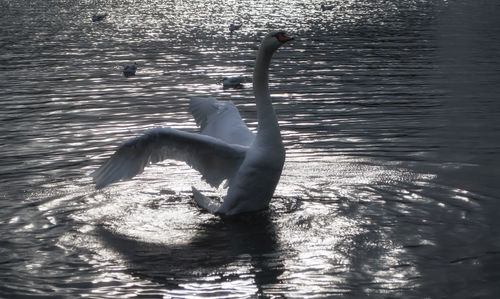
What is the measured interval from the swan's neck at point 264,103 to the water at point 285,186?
1.26 metres

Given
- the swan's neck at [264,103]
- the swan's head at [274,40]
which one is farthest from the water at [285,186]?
the swan's head at [274,40]

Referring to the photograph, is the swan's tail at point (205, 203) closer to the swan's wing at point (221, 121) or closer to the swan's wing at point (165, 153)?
the swan's wing at point (165, 153)

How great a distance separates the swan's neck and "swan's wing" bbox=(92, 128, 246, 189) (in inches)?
19.5

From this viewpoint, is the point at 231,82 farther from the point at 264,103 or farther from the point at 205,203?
the point at 264,103

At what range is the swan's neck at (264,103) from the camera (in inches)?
410

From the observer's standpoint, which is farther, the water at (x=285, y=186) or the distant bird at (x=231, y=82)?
the distant bird at (x=231, y=82)

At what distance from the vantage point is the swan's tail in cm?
1115

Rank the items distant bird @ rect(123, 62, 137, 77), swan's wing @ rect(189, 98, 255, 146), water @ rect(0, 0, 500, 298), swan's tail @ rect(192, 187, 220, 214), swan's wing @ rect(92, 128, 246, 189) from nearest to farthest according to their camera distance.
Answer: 1. water @ rect(0, 0, 500, 298)
2. swan's wing @ rect(92, 128, 246, 189)
3. swan's tail @ rect(192, 187, 220, 214)
4. swan's wing @ rect(189, 98, 255, 146)
5. distant bird @ rect(123, 62, 137, 77)

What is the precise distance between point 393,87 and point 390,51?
323 inches

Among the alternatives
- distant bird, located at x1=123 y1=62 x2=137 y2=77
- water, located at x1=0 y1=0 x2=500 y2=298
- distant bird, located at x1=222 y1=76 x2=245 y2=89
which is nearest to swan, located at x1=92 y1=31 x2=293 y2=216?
water, located at x1=0 y1=0 x2=500 y2=298

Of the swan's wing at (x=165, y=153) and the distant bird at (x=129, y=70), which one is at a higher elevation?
the swan's wing at (x=165, y=153)

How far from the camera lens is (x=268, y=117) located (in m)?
10.5

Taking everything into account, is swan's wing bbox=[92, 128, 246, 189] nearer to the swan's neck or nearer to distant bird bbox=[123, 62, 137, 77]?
the swan's neck

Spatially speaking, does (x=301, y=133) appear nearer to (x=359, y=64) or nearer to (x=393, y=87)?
(x=393, y=87)
